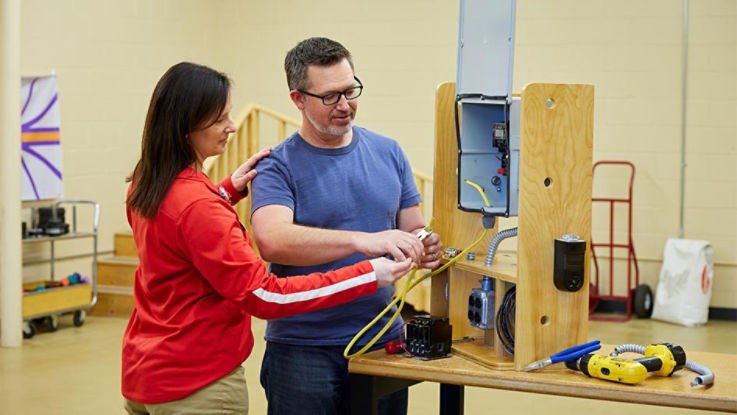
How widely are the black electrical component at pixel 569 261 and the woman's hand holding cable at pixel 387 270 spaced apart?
14.1 inches

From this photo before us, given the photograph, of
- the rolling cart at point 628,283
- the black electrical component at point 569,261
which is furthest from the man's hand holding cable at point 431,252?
the rolling cart at point 628,283

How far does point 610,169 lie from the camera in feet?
24.0

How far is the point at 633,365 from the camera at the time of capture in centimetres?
215

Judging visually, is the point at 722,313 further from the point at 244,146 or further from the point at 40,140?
the point at 40,140

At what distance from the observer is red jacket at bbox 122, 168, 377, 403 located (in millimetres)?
2010

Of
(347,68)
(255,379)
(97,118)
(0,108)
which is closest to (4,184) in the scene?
(0,108)

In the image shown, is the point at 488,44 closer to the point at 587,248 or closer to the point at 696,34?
the point at 587,248

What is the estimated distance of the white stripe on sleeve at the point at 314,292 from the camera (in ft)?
6.76

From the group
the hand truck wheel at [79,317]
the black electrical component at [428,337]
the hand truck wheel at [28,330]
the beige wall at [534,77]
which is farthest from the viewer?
the beige wall at [534,77]

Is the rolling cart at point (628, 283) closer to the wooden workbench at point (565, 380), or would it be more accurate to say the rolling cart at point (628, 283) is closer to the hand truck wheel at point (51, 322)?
the hand truck wheel at point (51, 322)

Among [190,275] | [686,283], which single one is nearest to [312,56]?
[190,275]

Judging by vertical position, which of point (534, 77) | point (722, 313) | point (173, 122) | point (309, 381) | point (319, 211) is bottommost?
point (722, 313)

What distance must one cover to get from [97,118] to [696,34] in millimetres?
4543

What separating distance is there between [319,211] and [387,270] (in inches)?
14.5
